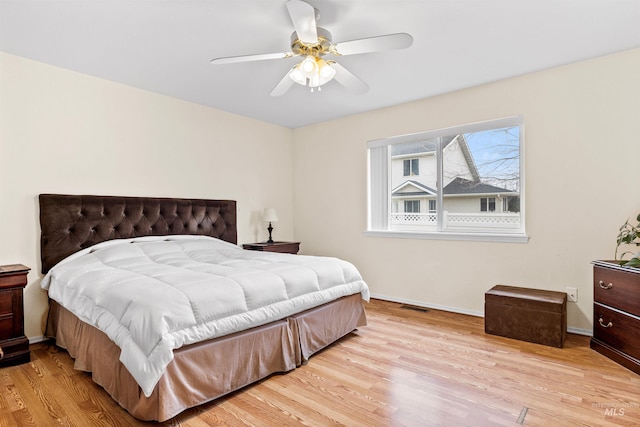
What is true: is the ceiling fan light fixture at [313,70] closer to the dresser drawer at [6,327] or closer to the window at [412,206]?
the window at [412,206]

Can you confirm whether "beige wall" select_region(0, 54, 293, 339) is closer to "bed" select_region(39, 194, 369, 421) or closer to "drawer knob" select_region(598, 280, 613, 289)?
"bed" select_region(39, 194, 369, 421)

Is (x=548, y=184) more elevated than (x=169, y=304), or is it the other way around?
(x=548, y=184)

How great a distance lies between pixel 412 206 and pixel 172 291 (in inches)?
117

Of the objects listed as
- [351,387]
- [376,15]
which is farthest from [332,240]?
[376,15]

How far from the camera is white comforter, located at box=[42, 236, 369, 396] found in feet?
5.58

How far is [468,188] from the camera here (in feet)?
12.1

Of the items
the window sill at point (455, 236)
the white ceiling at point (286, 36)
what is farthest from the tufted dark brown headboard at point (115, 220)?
the window sill at point (455, 236)

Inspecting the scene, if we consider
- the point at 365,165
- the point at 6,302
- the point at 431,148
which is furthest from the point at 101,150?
the point at 431,148

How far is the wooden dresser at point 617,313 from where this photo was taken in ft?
7.46

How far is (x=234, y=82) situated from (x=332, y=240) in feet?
7.74

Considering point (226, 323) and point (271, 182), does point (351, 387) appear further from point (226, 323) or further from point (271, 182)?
point (271, 182)

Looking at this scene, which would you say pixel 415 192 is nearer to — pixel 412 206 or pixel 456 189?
pixel 412 206

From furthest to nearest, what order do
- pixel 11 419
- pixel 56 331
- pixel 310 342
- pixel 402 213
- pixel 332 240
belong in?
pixel 332 240 < pixel 402 213 < pixel 56 331 < pixel 310 342 < pixel 11 419

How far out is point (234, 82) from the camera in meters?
3.31
